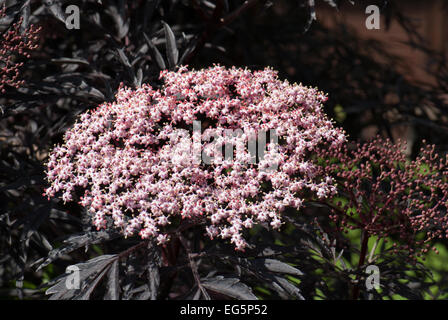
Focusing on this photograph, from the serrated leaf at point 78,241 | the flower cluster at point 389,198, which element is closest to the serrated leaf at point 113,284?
the serrated leaf at point 78,241

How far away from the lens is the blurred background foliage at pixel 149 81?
168cm

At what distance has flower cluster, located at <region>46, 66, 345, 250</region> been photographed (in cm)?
136

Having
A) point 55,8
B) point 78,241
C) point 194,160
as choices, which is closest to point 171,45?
point 55,8

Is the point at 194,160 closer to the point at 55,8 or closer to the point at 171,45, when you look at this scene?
the point at 171,45

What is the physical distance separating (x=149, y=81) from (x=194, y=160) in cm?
53

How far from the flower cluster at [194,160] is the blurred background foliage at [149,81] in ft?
0.56

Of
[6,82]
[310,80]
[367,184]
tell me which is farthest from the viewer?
[310,80]

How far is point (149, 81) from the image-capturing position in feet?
5.88

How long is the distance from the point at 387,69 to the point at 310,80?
2.65 feet
